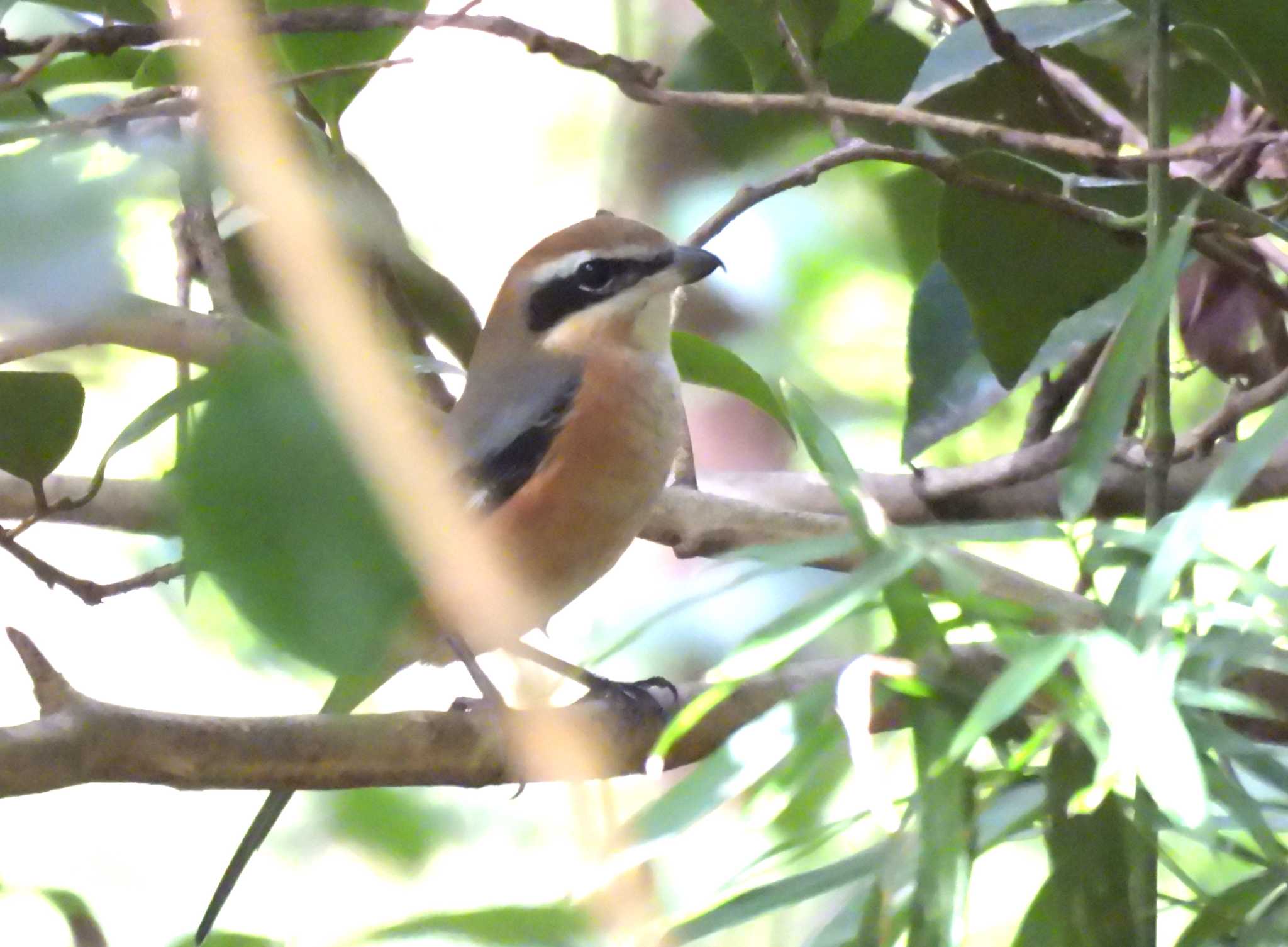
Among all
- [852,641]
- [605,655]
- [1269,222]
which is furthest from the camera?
[852,641]

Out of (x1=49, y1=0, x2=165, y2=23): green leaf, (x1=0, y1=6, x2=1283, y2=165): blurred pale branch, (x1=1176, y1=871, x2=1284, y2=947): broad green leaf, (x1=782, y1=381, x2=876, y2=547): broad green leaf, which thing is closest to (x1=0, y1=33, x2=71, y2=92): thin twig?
(x1=0, y1=6, x2=1283, y2=165): blurred pale branch

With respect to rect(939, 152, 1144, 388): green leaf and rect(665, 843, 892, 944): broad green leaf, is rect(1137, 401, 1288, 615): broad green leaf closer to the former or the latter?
rect(665, 843, 892, 944): broad green leaf

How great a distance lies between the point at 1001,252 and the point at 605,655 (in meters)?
0.79

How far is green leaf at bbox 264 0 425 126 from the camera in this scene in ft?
4.42

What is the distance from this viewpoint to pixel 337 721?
958 mm

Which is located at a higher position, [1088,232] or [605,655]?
[1088,232]

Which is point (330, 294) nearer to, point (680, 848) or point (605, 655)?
point (605, 655)

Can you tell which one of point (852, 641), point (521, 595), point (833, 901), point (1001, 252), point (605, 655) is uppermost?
point (1001, 252)

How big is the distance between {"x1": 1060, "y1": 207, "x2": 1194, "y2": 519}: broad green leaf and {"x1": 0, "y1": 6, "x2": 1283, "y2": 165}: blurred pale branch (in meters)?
0.34

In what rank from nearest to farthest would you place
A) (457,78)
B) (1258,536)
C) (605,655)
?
(605,655) < (1258,536) < (457,78)

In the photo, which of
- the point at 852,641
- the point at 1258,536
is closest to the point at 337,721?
the point at 852,641

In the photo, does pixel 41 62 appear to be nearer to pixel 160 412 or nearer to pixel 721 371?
pixel 160 412

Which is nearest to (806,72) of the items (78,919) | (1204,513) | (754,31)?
(754,31)

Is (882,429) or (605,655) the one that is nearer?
→ (605,655)
